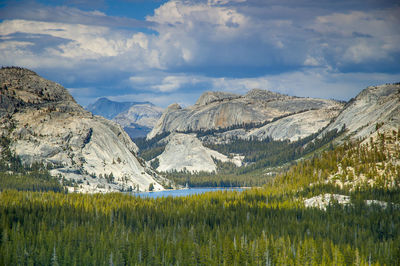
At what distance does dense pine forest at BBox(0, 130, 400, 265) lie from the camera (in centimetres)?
10362

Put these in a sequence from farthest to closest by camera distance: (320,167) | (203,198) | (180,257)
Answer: (320,167) < (203,198) < (180,257)

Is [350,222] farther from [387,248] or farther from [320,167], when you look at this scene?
[320,167]

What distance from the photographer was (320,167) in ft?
631

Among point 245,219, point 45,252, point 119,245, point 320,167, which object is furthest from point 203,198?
point 45,252

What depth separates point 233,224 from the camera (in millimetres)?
138625

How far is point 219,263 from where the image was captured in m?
103

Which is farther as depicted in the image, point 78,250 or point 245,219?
point 245,219

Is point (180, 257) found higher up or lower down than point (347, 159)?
lower down

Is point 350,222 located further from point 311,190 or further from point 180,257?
point 180,257

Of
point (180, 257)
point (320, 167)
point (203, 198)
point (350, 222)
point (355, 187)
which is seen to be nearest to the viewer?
point (180, 257)

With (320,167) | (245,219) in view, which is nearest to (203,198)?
(245,219)

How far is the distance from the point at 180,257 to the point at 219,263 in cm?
857

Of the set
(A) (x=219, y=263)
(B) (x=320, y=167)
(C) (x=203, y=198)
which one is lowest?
(A) (x=219, y=263)

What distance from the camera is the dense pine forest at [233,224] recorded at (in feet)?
340
